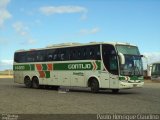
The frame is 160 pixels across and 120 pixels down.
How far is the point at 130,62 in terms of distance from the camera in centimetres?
2588

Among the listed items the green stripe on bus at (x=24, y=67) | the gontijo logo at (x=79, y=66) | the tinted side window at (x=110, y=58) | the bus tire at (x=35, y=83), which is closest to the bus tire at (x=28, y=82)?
the bus tire at (x=35, y=83)

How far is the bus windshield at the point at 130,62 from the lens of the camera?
2564cm

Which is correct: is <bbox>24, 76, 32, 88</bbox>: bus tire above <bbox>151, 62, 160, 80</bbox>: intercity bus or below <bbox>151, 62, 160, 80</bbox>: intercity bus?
below

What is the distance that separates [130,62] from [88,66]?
303 centimetres

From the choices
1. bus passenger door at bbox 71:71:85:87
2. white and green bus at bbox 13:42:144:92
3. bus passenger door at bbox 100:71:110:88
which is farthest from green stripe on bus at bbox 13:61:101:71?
bus passenger door at bbox 100:71:110:88

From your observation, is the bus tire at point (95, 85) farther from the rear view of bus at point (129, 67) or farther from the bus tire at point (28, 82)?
the bus tire at point (28, 82)

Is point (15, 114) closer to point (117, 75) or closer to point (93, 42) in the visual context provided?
point (117, 75)

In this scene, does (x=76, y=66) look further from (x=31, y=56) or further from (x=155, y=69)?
(x=155, y=69)

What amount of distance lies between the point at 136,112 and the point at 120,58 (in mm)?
10474

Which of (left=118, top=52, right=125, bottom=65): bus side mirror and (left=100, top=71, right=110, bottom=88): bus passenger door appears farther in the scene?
(left=100, top=71, right=110, bottom=88): bus passenger door

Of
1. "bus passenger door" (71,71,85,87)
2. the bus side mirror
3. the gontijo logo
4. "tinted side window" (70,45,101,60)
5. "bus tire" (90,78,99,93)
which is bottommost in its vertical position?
"bus tire" (90,78,99,93)

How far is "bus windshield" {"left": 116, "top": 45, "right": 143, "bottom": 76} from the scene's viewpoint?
25641mm

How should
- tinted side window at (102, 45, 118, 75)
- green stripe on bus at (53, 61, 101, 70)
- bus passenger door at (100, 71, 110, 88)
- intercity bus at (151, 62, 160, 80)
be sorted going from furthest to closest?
1. intercity bus at (151, 62, 160, 80)
2. green stripe on bus at (53, 61, 101, 70)
3. bus passenger door at (100, 71, 110, 88)
4. tinted side window at (102, 45, 118, 75)

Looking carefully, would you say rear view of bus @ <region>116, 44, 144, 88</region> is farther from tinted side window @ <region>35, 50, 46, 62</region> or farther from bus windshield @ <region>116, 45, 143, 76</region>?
tinted side window @ <region>35, 50, 46, 62</region>
